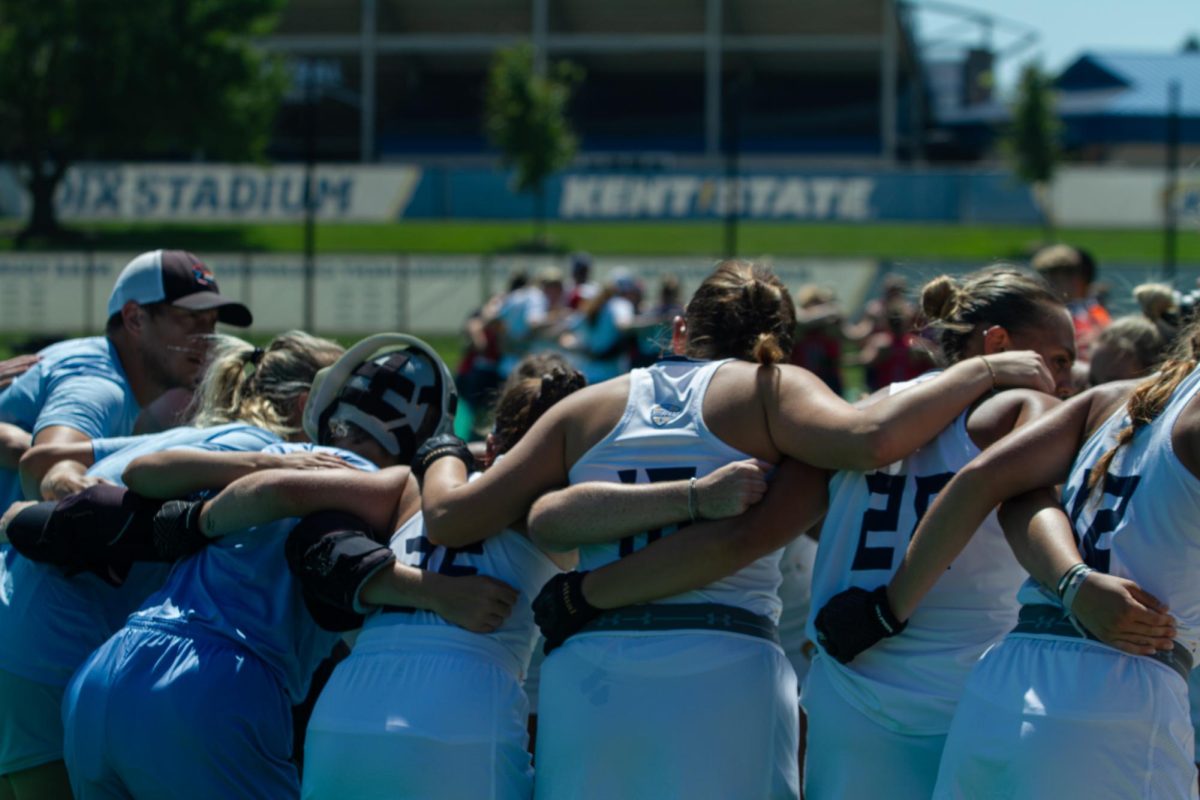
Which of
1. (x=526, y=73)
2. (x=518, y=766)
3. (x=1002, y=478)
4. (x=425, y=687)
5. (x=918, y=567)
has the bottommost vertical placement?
(x=518, y=766)

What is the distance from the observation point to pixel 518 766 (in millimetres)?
3338

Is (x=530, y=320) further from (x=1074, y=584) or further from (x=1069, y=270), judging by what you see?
(x=1074, y=584)

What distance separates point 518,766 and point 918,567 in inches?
41.3

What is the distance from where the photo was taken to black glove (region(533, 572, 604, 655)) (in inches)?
127

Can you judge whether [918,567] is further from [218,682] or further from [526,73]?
[526,73]

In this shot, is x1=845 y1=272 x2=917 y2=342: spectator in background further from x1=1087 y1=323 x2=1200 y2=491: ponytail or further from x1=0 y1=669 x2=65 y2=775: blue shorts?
x1=1087 y1=323 x2=1200 y2=491: ponytail

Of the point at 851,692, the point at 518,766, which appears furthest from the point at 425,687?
the point at 851,692

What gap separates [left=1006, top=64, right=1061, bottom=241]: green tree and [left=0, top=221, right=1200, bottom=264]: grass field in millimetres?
1619

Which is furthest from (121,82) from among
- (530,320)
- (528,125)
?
(530,320)

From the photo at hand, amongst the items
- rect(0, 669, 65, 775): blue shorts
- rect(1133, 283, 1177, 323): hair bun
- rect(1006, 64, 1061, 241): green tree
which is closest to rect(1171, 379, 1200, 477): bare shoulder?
rect(1133, 283, 1177, 323): hair bun

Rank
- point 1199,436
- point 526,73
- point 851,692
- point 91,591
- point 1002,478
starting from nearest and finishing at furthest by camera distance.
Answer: point 1199,436 < point 1002,478 < point 851,692 < point 91,591 < point 526,73

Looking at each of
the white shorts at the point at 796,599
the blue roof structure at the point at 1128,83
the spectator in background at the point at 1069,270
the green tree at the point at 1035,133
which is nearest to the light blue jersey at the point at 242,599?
the white shorts at the point at 796,599

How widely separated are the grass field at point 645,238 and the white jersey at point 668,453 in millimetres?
31692

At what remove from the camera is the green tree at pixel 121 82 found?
3978 centimetres
